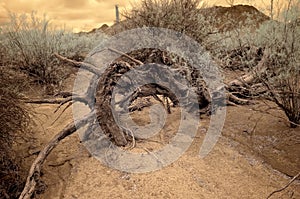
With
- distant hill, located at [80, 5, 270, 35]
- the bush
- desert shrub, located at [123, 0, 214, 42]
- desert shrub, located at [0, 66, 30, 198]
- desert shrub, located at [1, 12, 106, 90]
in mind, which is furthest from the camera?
desert shrub, located at [1, 12, 106, 90]

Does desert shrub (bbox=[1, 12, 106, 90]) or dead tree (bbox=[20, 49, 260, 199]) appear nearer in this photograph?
dead tree (bbox=[20, 49, 260, 199])

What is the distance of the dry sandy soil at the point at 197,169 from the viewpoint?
3.96m

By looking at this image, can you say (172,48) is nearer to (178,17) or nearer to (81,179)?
(178,17)

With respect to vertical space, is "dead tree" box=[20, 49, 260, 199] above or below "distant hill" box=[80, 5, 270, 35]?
below

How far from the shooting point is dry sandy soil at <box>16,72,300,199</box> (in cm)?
396

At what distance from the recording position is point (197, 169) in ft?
14.2

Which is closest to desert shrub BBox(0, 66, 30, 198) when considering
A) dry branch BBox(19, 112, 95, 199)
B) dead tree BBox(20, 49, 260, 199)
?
dry branch BBox(19, 112, 95, 199)

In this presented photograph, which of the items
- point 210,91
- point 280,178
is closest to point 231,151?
point 280,178

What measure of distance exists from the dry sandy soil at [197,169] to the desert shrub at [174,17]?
2731 mm

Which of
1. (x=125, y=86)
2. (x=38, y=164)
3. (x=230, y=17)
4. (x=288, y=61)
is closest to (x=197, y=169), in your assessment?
(x=125, y=86)

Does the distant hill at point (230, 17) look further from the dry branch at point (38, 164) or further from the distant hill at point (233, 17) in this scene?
the dry branch at point (38, 164)

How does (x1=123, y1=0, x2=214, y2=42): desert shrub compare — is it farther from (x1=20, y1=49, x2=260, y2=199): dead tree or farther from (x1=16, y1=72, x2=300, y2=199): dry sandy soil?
(x1=16, y1=72, x2=300, y2=199): dry sandy soil

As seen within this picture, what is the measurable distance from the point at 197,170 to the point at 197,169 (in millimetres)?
22

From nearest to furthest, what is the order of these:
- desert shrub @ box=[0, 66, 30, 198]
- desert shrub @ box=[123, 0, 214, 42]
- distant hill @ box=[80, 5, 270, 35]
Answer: desert shrub @ box=[0, 66, 30, 198] < distant hill @ box=[80, 5, 270, 35] < desert shrub @ box=[123, 0, 214, 42]
